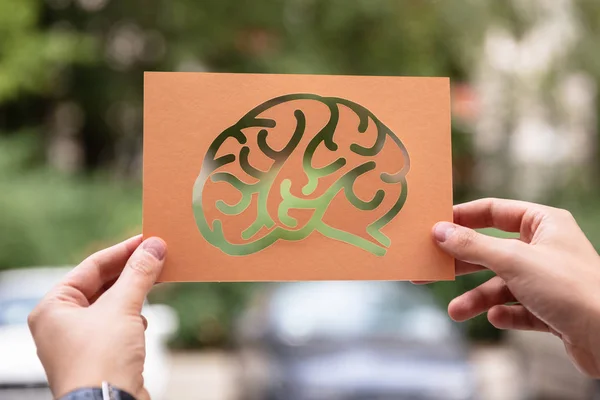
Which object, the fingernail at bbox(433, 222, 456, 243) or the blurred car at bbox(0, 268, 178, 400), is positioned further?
the blurred car at bbox(0, 268, 178, 400)

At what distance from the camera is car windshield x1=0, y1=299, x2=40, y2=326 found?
4.36 metres

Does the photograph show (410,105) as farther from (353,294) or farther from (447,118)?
(353,294)

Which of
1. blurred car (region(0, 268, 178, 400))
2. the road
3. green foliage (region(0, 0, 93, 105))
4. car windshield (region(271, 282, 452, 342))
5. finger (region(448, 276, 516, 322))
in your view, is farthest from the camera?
green foliage (region(0, 0, 93, 105))

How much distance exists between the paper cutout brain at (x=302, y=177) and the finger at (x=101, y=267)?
0.71ft

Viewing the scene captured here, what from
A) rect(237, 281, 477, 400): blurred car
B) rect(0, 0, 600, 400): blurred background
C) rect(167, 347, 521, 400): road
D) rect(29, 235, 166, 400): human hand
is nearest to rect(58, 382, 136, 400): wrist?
rect(29, 235, 166, 400): human hand

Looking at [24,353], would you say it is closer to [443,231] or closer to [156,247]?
[156,247]

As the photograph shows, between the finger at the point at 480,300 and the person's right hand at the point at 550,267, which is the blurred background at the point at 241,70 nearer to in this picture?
the finger at the point at 480,300

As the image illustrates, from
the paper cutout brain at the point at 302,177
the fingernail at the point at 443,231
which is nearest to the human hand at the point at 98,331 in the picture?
the paper cutout brain at the point at 302,177

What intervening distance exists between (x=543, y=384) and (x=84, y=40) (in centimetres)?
664

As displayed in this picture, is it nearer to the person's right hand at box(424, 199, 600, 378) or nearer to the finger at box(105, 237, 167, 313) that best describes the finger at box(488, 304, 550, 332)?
the person's right hand at box(424, 199, 600, 378)

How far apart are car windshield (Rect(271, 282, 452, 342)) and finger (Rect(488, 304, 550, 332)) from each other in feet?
10.2

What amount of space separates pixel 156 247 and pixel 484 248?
27.0 inches

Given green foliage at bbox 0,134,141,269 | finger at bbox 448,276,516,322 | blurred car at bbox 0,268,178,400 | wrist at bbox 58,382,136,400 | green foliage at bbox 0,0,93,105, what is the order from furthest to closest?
green foliage at bbox 0,134,141,269
green foliage at bbox 0,0,93,105
blurred car at bbox 0,268,178,400
finger at bbox 448,276,516,322
wrist at bbox 58,382,136,400

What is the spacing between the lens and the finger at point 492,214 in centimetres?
165
